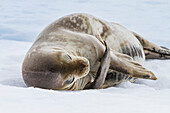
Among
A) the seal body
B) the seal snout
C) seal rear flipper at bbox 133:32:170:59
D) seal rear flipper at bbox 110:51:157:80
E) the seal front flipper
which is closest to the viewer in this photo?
the seal snout

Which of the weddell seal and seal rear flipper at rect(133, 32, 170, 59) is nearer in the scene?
the weddell seal

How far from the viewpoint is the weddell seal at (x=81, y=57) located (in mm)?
2477

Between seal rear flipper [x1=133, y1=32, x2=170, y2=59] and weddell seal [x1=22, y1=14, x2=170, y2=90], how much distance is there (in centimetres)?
84

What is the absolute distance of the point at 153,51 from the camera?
5.09 metres

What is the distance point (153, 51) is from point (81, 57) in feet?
9.11

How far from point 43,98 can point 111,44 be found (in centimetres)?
215

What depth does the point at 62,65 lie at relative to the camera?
2.45 m

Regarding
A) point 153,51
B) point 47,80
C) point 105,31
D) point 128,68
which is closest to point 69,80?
point 47,80

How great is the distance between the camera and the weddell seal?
248cm

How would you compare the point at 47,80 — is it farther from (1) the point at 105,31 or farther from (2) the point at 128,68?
(1) the point at 105,31

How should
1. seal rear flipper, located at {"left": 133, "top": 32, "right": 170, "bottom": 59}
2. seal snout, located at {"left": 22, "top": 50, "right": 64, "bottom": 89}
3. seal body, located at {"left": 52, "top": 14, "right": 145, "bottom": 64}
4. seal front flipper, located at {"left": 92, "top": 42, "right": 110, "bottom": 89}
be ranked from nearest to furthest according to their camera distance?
1. seal snout, located at {"left": 22, "top": 50, "right": 64, "bottom": 89}
2. seal front flipper, located at {"left": 92, "top": 42, "right": 110, "bottom": 89}
3. seal body, located at {"left": 52, "top": 14, "right": 145, "bottom": 64}
4. seal rear flipper, located at {"left": 133, "top": 32, "right": 170, "bottom": 59}

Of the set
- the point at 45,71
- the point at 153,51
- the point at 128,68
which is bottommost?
the point at 153,51

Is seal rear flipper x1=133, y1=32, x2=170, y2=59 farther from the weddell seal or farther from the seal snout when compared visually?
the seal snout

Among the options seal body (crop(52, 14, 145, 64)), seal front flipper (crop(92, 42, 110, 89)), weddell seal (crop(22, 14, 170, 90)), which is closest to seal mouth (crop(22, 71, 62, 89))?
weddell seal (crop(22, 14, 170, 90))
